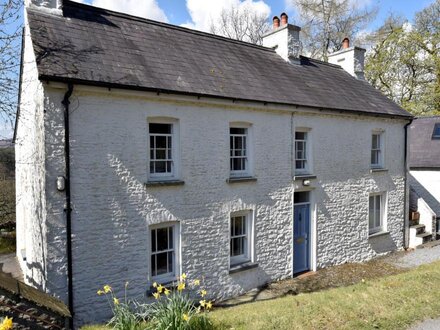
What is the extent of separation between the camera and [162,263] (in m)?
9.20

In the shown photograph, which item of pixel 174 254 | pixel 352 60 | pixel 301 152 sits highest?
pixel 352 60

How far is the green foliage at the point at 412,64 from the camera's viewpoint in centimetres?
2833

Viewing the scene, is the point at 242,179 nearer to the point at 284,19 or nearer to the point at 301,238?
the point at 301,238

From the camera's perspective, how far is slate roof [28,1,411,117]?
26.8 ft

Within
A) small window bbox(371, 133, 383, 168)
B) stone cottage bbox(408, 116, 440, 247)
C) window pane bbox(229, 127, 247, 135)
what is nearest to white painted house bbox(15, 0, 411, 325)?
window pane bbox(229, 127, 247, 135)

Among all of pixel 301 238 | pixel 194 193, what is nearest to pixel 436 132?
pixel 301 238

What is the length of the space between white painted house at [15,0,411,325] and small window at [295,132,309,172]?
45 millimetres

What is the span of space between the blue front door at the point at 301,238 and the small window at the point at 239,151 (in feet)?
8.86

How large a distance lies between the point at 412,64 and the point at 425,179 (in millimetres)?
13765

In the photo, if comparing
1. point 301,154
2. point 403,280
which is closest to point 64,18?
point 301,154

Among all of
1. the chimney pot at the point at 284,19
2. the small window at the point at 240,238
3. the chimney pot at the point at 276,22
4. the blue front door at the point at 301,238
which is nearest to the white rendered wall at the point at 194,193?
the small window at the point at 240,238

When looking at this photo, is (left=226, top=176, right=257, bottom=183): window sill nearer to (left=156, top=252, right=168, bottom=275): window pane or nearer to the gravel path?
(left=156, top=252, right=168, bottom=275): window pane

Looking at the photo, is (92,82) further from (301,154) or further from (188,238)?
(301,154)

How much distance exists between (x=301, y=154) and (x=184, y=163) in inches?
192
